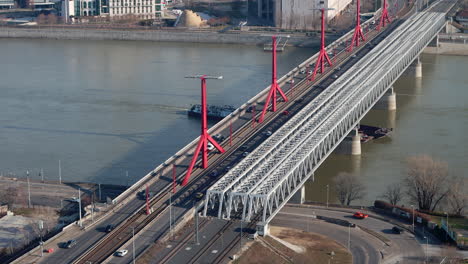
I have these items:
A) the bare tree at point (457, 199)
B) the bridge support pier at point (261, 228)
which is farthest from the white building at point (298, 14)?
the bridge support pier at point (261, 228)

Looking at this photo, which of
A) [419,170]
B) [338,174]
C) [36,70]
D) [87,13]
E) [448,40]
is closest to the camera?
[419,170]

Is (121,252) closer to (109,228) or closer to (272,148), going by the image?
(109,228)

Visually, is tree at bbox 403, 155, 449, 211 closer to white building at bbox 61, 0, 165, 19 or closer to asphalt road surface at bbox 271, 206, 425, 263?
asphalt road surface at bbox 271, 206, 425, 263

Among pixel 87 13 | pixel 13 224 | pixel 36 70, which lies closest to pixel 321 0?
pixel 87 13

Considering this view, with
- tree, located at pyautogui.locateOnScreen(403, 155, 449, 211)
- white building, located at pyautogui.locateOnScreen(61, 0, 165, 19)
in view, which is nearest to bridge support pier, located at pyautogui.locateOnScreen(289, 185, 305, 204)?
tree, located at pyautogui.locateOnScreen(403, 155, 449, 211)

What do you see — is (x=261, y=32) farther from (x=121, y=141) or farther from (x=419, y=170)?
(x=419, y=170)

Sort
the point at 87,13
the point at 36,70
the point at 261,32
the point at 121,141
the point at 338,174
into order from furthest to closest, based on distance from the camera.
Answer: the point at 87,13 → the point at 261,32 → the point at 36,70 → the point at 121,141 → the point at 338,174
